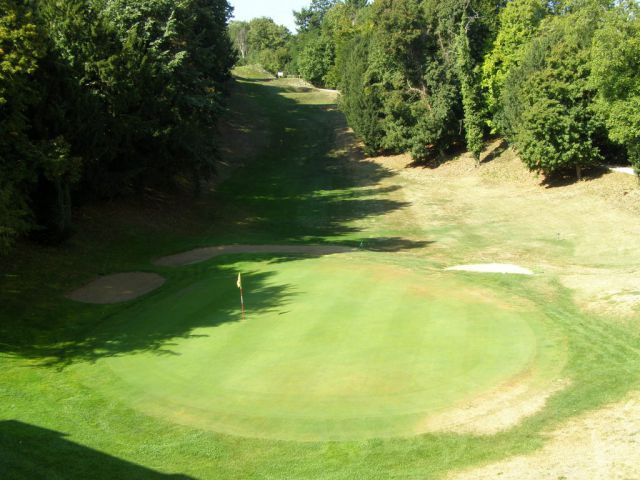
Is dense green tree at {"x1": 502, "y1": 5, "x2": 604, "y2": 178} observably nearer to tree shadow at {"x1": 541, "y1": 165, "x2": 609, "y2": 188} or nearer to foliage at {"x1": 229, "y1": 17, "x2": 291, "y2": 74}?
tree shadow at {"x1": 541, "y1": 165, "x2": 609, "y2": 188}

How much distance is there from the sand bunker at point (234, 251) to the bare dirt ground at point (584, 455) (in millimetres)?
21088

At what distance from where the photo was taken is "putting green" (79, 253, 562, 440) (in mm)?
13344

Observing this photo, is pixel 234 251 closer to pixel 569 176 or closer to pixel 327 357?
pixel 327 357

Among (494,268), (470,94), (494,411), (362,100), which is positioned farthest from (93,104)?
(362,100)

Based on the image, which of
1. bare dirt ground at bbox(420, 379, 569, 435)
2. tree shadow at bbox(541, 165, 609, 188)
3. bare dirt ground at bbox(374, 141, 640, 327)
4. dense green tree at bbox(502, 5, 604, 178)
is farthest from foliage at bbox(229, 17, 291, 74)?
bare dirt ground at bbox(420, 379, 569, 435)

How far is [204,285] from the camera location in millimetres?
25312

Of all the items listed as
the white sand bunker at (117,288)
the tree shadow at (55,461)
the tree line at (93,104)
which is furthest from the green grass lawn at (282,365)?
the tree line at (93,104)

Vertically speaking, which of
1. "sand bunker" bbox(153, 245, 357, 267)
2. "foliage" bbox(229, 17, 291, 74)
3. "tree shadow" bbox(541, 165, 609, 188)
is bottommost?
"sand bunker" bbox(153, 245, 357, 267)

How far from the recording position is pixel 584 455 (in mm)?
11586

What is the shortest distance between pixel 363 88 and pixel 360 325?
5054 centimetres

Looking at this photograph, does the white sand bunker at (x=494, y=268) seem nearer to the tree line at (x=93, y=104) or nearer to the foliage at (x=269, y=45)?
the tree line at (x=93, y=104)

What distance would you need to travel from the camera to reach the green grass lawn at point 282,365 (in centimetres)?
1207

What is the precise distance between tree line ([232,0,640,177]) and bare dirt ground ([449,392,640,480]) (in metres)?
34.1

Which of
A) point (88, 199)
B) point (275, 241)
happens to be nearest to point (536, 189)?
point (275, 241)
